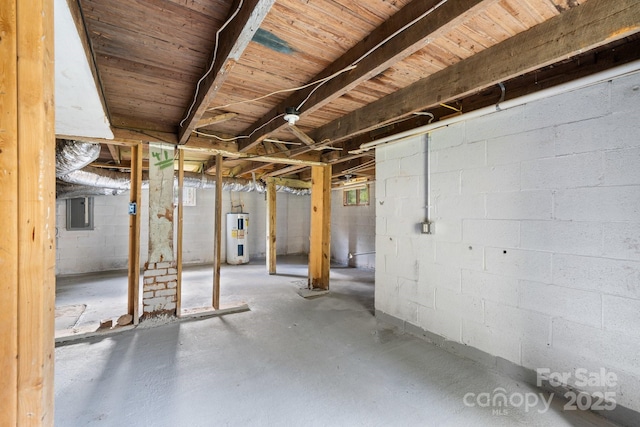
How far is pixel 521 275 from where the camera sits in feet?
6.61

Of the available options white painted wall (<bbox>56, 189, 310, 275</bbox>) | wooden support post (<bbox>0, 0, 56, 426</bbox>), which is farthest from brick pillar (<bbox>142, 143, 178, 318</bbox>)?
white painted wall (<bbox>56, 189, 310, 275</bbox>)

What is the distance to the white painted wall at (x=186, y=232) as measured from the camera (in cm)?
529

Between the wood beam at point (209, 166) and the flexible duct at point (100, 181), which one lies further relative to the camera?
the wood beam at point (209, 166)

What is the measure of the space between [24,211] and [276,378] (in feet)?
6.11

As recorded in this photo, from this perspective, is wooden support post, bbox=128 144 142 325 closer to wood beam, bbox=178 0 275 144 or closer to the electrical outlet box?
wood beam, bbox=178 0 275 144

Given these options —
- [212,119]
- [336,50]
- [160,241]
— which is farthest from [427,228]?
[160,241]

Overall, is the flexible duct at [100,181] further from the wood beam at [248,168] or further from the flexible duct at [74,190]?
the wood beam at [248,168]

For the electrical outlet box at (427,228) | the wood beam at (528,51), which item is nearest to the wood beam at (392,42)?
the wood beam at (528,51)

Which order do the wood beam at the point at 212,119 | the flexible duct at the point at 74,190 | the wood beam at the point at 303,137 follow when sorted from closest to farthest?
the wood beam at the point at 212,119 → the wood beam at the point at 303,137 → the flexible duct at the point at 74,190

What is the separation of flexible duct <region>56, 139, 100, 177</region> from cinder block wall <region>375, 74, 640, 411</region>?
352 cm

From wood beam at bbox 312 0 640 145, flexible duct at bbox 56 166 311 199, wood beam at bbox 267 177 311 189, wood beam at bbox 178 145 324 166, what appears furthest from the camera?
wood beam at bbox 267 177 311 189

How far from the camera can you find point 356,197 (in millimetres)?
6855

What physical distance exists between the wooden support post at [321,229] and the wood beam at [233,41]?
8.00ft

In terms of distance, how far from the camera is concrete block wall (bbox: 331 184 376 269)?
20.9 feet
